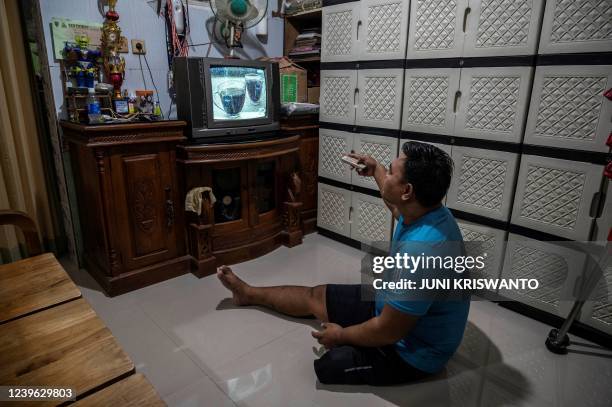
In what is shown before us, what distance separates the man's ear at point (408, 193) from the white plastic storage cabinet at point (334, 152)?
1.58 metres

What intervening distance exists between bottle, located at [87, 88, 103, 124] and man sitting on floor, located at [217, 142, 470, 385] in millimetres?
1448

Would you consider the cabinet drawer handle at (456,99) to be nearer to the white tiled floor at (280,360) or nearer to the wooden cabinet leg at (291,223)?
the white tiled floor at (280,360)

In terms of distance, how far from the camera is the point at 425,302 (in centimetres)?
128

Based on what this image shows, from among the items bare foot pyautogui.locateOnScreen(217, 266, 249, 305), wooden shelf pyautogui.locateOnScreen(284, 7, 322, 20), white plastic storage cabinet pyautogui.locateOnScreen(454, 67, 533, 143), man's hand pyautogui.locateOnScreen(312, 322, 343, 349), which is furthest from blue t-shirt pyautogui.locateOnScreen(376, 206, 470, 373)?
wooden shelf pyautogui.locateOnScreen(284, 7, 322, 20)

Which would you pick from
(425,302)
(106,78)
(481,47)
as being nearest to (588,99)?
(481,47)

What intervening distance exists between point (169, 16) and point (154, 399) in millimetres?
2642

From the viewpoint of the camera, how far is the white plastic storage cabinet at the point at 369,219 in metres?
2.76

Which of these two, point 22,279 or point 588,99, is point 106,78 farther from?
point 588,99

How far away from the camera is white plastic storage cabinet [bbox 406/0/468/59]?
84.5 inches

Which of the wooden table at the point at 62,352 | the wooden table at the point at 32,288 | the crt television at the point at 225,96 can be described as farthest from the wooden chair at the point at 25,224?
the crt television at the point at 225,96

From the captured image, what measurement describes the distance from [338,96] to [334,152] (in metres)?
0.42

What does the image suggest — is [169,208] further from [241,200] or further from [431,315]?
[431,315]

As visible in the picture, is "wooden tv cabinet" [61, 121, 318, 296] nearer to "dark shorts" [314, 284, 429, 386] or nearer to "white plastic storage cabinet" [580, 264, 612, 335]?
"dark shorts" [314, 284, 429, 386]

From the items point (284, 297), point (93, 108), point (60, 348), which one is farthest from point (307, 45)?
point (60, 348)
